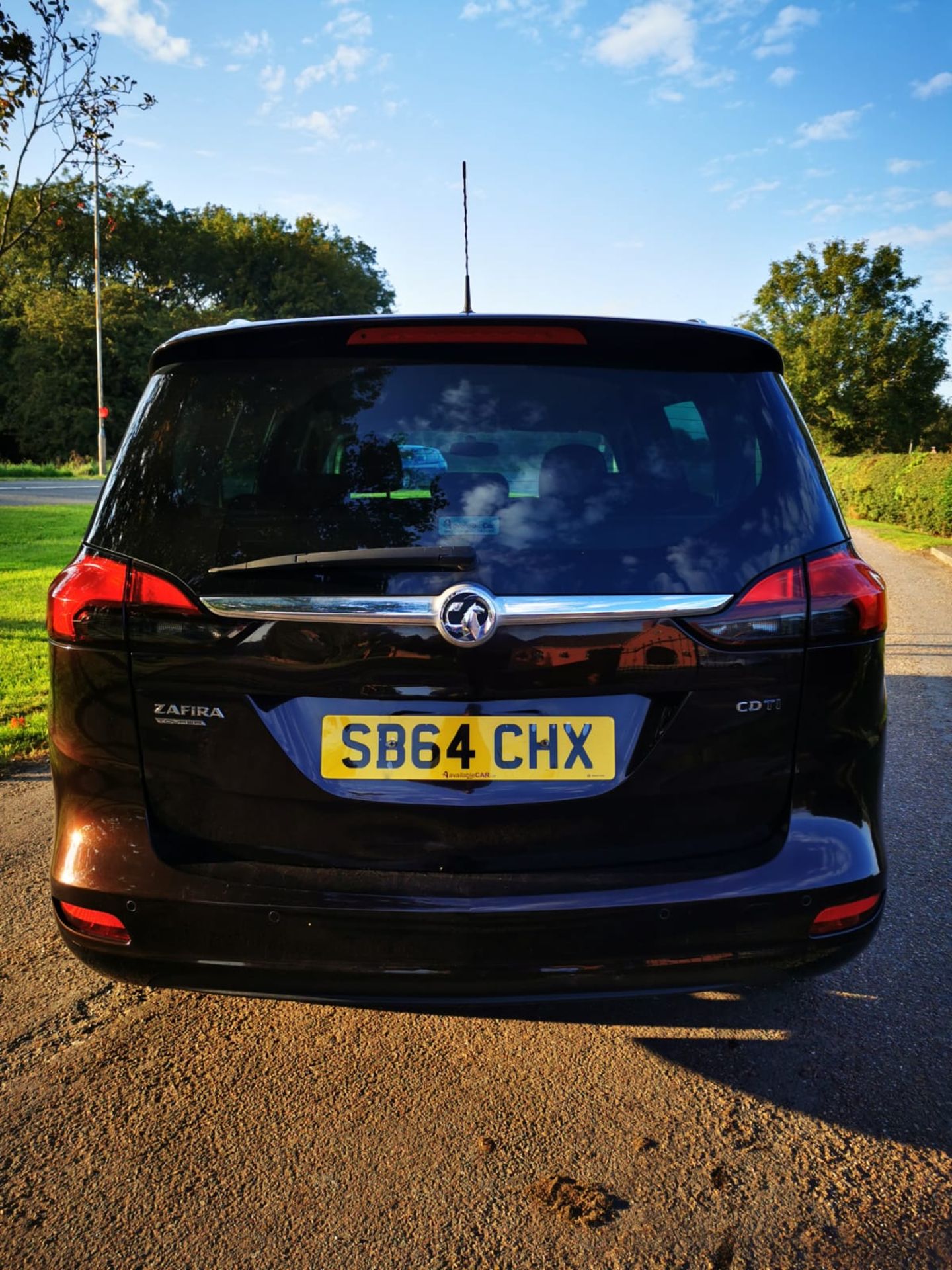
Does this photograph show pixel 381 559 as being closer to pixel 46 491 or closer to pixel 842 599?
pixel 842 599

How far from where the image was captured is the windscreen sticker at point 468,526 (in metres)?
2.09

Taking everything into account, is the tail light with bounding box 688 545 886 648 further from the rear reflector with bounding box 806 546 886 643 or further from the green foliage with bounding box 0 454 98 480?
the green foliage with bounding box 0 454 98 480

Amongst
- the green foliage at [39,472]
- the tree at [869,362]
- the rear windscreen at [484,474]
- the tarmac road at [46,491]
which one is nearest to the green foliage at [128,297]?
the green foliage at [39,472]

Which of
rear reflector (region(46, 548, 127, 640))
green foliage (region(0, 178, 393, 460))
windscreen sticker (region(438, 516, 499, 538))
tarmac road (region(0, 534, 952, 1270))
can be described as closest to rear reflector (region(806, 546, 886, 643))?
windscreen sticker (region(438, 516, 499, 538))

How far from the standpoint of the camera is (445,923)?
6.73ft

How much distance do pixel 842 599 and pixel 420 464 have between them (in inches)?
37.2

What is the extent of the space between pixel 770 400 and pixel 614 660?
728 millimetres

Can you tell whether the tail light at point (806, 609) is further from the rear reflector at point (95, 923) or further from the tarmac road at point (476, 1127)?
the rear reflector at point (95, 923)

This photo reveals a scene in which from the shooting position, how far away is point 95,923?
2225mm

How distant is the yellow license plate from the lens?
2.06m

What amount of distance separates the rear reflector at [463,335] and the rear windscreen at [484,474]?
6 cm

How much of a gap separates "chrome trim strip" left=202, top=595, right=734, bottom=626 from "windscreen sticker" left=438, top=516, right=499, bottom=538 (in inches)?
5.6

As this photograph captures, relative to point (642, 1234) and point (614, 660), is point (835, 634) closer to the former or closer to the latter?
point (614, 660)

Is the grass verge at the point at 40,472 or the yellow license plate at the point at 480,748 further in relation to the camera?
the grass verge at the point at 40,472
